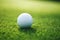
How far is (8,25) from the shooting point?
18.5 feet

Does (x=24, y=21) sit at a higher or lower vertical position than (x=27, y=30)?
higher

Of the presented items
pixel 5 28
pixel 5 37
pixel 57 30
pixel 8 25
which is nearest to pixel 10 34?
pixel 5 37

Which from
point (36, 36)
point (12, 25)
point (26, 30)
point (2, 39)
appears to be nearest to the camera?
point (2, 39)

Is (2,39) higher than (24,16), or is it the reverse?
(24,16)

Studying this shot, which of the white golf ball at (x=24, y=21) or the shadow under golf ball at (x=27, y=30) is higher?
the white golf ball at (x=24, y=21)

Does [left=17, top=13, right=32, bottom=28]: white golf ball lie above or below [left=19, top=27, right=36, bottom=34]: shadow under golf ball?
above

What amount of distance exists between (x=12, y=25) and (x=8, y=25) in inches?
5.0

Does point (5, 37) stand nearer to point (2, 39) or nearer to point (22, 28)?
point (2, 39)

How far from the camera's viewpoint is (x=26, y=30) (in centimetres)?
501

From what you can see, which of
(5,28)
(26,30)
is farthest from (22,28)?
(5,28)

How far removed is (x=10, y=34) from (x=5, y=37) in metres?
0.30

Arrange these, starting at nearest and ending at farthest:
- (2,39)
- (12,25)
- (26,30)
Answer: (2,39) < (26,30) < (12,25)

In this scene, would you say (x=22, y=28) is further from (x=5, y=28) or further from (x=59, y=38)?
(x=59, y=38)

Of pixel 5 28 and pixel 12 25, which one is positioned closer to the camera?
pixel 5 28
